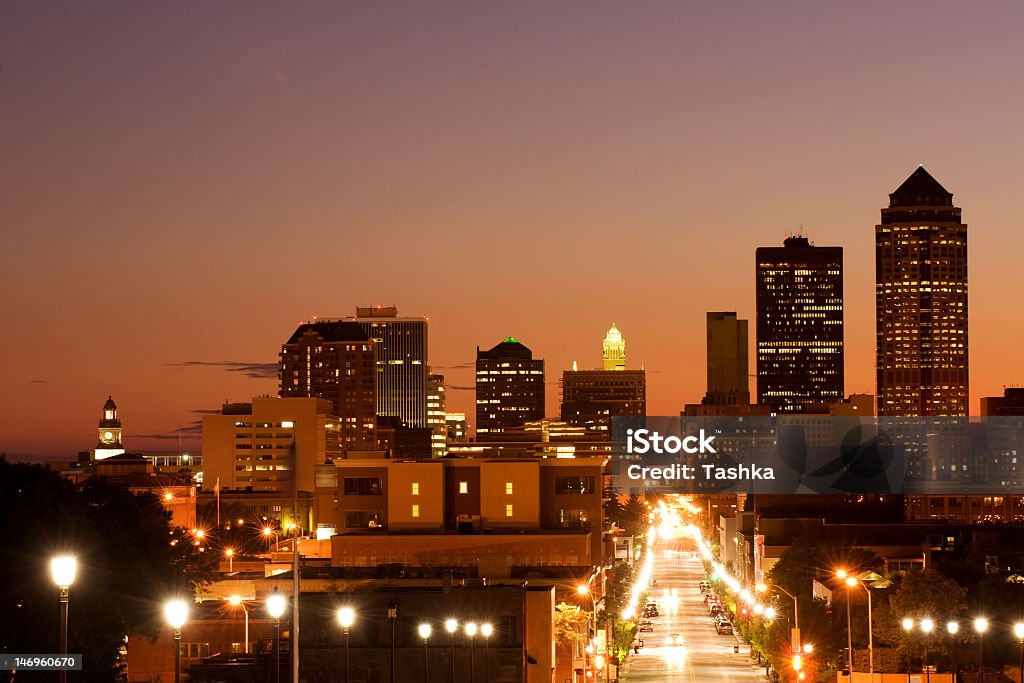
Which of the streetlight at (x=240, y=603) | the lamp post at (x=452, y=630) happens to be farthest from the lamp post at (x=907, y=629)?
the streetlight at (x=240, y=603)

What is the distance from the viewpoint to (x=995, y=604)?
4446 inches

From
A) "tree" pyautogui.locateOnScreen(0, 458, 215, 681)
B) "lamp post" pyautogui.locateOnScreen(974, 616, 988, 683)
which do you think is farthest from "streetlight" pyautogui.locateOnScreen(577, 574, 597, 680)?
"tree" pyautogui.locateOnScreen(0, 458, 215, 681)

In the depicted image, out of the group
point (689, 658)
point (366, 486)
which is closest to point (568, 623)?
point (366, 486)

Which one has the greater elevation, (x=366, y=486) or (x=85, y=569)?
(x=85, y=569)

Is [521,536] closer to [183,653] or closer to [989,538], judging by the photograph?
[183,653]

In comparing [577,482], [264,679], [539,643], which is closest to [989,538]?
[577,482]

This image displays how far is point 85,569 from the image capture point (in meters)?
69.9

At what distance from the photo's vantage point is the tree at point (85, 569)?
216 feet

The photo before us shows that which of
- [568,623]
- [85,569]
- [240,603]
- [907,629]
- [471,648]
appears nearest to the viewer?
[85,569]

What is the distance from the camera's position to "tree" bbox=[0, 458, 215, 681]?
65938mm

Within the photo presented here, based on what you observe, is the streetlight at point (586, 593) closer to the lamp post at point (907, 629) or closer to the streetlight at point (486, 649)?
the lamp post at point (907, 629)

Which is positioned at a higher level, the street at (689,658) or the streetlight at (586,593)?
the streetlight at (586,593)

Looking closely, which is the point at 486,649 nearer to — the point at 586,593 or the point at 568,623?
the point at 568,623

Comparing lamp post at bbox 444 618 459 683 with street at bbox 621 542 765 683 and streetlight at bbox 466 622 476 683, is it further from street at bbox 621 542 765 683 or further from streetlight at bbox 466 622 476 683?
street at bbox 621 542 765 683
